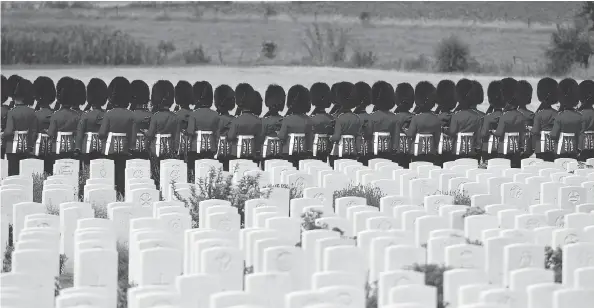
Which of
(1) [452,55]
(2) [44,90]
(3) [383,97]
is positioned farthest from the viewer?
(1) [452,55]

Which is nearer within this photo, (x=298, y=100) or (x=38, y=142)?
(x=38, y=142)

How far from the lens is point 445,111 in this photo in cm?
1645

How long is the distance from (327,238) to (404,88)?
25.9 ft

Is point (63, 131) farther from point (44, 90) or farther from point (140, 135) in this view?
point (44, 90)

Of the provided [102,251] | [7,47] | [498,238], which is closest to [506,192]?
[498,238]

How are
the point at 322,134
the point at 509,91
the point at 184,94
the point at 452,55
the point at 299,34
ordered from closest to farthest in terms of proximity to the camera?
the point at 322,134
the point at 184,94
the point at 509,91
the point at 452,55
the point at 299,34

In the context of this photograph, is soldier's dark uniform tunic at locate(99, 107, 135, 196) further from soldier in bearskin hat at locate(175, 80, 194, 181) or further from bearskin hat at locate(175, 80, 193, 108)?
bearskin hat at locate(175, 80, 193, 108)

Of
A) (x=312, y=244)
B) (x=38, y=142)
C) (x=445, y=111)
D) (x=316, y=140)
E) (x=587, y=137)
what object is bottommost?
(x=312, y=244)

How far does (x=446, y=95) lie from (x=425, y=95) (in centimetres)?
30

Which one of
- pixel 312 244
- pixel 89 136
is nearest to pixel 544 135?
pixel 89 136

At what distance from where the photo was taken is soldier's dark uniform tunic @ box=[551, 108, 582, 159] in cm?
1560

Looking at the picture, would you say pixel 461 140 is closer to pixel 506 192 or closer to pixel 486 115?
pixel 486 115

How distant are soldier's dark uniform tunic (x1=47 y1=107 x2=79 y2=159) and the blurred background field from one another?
18.7 metres

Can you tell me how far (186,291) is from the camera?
282 inches
